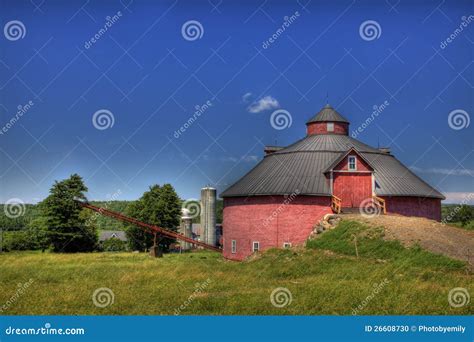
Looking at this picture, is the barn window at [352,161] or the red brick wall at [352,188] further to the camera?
the barn window at [352,161]

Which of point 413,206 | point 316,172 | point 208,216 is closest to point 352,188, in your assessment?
point 316,172

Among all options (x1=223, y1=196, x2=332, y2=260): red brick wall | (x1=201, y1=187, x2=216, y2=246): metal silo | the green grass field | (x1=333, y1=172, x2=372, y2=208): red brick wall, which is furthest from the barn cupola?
(x1=201, y1=187, x2=216, y2=246): metal silo

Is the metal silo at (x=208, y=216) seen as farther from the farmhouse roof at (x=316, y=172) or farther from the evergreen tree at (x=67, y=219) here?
the farmhouse roof at (x=316, y=172)

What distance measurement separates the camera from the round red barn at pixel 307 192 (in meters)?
31.2

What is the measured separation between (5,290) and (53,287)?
1.51 meters

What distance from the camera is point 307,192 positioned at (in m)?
30.9

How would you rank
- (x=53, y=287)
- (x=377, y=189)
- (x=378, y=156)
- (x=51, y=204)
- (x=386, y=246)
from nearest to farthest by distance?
(x=53, y=287), (x=386, y=246), (x=377, y=189), (x=378, y=156), (x=51, y=204)

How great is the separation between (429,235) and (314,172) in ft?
32.7

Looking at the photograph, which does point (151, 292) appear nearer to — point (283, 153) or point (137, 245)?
point (283, 153)

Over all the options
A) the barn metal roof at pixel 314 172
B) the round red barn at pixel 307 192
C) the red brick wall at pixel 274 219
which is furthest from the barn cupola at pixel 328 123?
the red brick wall at pixel 274 219

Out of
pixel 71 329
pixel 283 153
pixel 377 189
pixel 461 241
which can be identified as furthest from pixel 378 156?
pixel 71 329

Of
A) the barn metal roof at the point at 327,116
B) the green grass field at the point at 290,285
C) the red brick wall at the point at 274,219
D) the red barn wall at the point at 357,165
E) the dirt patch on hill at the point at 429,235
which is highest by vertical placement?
the barn metal roof at the point at 327,116

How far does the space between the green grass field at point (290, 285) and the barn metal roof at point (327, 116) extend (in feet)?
41.2

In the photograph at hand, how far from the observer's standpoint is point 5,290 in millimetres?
17297
